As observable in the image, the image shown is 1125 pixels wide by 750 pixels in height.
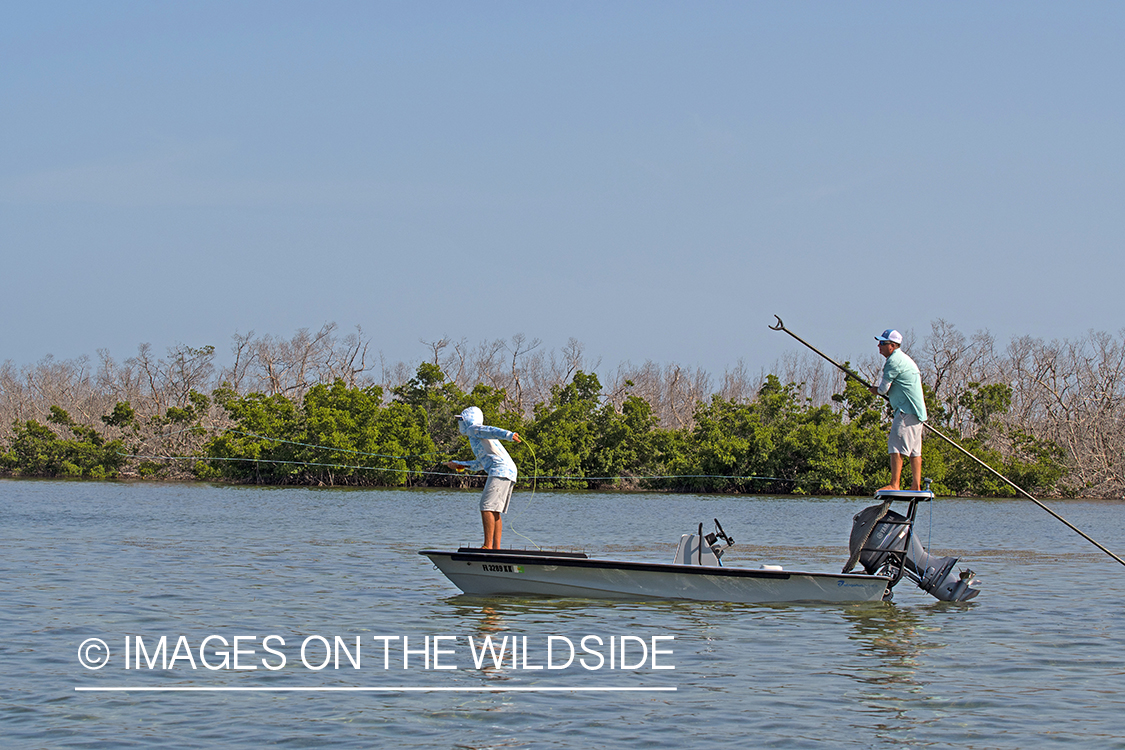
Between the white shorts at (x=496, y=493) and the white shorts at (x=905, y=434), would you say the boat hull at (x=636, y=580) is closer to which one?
the white shorts at (x=496, y=493)

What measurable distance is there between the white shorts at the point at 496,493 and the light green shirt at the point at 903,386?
15.0ft

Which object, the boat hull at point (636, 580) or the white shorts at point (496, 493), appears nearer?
the boat hull at point (636, 580)

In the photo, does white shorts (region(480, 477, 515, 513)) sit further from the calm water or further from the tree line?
Result: the tree line

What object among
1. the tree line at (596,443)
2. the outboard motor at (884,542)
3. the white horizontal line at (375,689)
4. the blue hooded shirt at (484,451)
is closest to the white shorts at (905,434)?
the outboard motor at (884,542)

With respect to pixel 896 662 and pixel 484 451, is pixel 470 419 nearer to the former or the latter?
pixel 484 451

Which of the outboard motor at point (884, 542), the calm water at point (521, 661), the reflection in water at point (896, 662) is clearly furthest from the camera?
the outboard motor at point (884, 542)

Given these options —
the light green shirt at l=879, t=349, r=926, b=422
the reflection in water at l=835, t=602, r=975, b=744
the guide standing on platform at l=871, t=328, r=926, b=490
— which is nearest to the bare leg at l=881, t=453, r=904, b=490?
the guide standing on platform at l=871, t=328, r=926, b=490

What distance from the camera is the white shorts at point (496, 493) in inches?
555

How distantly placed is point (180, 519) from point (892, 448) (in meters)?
22.4

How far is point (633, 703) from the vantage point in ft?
30.0

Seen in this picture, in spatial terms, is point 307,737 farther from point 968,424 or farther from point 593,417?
point 968,424

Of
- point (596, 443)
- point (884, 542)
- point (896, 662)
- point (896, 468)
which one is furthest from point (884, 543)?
point (596, 443)

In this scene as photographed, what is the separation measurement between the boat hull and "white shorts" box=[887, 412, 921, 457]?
155 cm

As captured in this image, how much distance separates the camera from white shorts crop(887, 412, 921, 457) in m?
13.2
